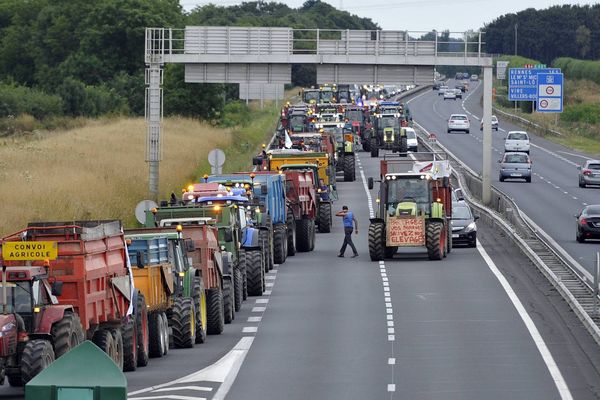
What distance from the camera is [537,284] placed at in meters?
37.8

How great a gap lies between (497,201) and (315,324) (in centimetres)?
2956

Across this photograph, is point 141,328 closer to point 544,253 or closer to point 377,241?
point 377,241

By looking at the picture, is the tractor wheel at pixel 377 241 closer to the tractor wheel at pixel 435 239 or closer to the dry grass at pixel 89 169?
the tractor wheel at pixel 435 239

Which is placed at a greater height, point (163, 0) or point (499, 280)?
point (163, 0)

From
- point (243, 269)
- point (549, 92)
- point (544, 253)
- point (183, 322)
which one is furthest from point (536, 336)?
point (549, 92)

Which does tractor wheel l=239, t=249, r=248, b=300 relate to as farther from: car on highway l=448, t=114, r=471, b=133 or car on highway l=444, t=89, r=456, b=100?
car on highway l=444, t=89, r=456, b=100

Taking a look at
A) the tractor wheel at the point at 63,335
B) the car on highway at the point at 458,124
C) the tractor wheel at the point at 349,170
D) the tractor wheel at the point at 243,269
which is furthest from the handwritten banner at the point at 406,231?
the car on highway at the point at 458,124

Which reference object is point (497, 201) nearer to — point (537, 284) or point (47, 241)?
point (537, 284)

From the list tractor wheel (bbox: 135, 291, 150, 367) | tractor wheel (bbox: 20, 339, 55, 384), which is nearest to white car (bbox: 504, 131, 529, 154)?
tractor wheel (bbox: 135, 291, 150, 367)

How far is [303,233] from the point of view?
47.5 m

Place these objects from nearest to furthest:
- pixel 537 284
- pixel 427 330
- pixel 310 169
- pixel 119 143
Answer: pixel 427 330 → pixel 537 284 → pixel 310 169 → pixel 119 143

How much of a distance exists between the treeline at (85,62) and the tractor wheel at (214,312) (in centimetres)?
7167

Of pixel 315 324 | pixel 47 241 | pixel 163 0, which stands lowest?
pixel 315 324

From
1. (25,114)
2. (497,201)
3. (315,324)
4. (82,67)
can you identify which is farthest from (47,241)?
(82,67)
